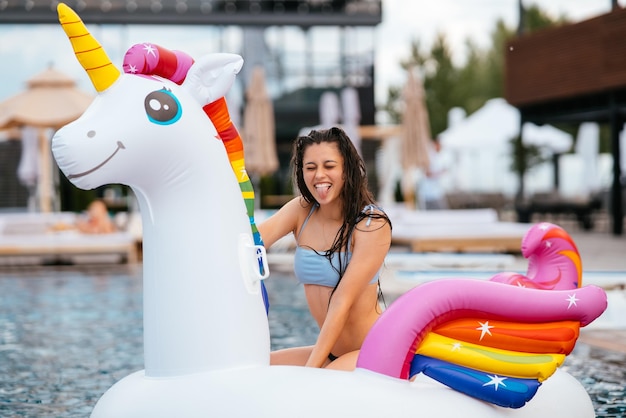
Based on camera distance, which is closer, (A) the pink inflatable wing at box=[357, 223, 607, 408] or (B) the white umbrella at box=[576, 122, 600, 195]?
(A) the pink inflatable wing at box=[357, 223, 607, 408]

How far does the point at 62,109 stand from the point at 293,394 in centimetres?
1380

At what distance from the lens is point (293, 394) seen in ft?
10.0

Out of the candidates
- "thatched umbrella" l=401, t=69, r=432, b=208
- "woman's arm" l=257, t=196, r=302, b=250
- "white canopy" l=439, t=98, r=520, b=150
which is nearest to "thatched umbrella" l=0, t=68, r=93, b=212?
"thatched umbrella" l=401, t=69, r=432, b=208

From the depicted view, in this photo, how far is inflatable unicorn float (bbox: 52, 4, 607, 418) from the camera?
301 cm

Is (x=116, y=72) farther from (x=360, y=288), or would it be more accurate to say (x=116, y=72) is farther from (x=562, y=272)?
(x=562, y=272)

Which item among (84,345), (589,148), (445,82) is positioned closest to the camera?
(84,345)

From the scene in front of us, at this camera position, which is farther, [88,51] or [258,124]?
[258,124]

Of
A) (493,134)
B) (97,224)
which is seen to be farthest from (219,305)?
(493,134)

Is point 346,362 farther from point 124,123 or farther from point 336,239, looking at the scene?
point 124,123

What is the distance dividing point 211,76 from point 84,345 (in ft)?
14.8

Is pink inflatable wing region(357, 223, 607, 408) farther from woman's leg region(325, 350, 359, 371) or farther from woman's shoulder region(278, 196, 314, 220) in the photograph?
woman's shoulder region(278, 196, 314, 220)

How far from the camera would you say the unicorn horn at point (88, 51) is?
302 cm

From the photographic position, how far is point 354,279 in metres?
3.26

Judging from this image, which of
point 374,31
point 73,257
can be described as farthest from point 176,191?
point 374,31
